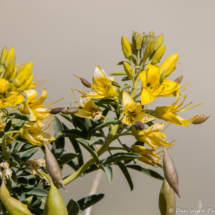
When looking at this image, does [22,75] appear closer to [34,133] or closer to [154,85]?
[34,133]

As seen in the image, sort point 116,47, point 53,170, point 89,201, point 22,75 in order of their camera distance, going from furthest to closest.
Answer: point 116,47
point 89,201
point 22,75
point 53,170

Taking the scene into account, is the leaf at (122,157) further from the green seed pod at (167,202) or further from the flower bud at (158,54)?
the flower bud at (158,54)

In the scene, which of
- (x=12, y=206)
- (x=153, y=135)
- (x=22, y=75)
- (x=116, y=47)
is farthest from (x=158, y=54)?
(x=116, y=47)

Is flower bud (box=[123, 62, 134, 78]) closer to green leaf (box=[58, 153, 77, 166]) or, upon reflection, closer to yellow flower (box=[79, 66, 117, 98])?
yellow flower (box=[79, 66, 117, 98])

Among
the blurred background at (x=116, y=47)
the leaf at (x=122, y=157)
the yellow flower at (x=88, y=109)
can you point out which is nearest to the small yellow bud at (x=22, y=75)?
the yellow flower at (x=88, y=109)

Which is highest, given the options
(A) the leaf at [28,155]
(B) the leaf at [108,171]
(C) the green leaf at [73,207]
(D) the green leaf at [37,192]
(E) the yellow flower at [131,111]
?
(E) the yellow flower at [131,111]

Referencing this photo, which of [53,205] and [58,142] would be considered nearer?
[53,205]
